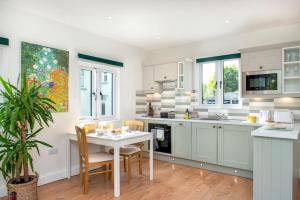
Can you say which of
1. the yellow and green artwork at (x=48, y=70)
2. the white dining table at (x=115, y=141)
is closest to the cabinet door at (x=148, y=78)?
the white dining table at (x=115, y=141)

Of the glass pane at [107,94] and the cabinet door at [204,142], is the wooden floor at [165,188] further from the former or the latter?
the glass pane at [107,94]

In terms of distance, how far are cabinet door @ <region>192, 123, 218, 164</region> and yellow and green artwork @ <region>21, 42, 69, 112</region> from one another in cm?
234

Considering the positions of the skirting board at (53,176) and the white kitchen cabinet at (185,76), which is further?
the white kitchen cabinet at (185,76)

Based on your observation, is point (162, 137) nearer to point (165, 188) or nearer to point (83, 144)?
point (165, 188)

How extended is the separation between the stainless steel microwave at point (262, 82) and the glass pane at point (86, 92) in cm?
281

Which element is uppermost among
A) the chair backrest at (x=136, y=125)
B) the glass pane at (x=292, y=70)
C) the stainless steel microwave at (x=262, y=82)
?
the glass pane at (x=292, y=70)

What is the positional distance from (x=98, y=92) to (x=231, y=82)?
8.55 ft

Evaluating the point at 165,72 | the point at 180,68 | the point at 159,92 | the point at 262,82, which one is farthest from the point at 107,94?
the point at 262,82

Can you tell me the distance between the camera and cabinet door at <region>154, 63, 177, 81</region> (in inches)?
175

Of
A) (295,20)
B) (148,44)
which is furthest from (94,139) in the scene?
(295,20)

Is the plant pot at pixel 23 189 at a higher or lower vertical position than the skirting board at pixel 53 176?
higher

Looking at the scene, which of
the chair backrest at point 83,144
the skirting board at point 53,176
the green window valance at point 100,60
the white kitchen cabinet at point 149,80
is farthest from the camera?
the white kitchen cabinet at point 149,80

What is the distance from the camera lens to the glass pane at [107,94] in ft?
13.8

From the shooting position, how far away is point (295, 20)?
3.27 metres
